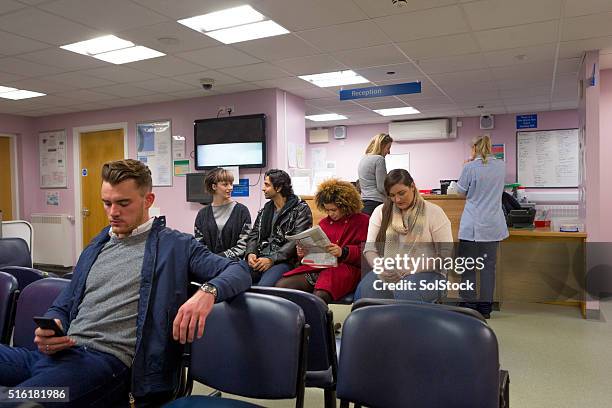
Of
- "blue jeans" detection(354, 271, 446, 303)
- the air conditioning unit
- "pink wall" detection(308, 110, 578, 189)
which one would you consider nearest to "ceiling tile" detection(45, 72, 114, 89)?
"blue jeans" detection(354, 271, 446, 303)

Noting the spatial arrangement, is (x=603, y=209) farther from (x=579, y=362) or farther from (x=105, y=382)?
(x=105, y=382)

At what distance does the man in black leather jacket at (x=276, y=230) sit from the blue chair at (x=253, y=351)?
5.58 ft

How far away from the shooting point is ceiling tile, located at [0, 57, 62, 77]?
15.5 ft

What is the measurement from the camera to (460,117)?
8875 mm

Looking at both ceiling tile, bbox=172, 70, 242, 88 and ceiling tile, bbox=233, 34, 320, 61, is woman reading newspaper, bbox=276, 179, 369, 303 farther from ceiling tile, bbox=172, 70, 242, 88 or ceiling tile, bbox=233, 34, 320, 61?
ceiling tile, bbox=172, 70, 242, 88

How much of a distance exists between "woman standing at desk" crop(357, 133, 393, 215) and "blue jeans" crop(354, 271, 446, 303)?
165 cm

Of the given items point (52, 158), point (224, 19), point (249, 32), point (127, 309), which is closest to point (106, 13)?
point (224, 19)

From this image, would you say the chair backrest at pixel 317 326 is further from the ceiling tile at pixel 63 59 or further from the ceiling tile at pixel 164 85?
the ceiling tile at pixel 164 85

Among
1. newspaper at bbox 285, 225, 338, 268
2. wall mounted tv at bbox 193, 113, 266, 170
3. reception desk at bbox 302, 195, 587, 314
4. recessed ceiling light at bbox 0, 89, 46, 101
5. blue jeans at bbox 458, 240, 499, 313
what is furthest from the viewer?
recessed ceiling light at bbox 0, 89, 46, 101

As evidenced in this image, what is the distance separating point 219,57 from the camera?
185 inches

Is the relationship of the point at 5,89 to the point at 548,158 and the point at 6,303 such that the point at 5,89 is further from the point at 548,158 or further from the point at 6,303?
the point at 548,158

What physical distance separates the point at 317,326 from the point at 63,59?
414 centimetres

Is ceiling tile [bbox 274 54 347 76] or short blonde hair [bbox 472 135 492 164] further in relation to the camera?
ceiling tile [bbox 274 54 347 76]

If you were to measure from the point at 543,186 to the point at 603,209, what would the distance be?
2.49 meters
